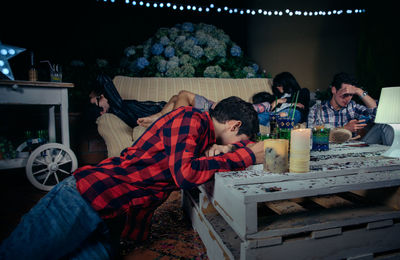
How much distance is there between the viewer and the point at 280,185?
0.79 m

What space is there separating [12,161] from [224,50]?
2756 millimetres

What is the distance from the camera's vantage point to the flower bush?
323 centimetres

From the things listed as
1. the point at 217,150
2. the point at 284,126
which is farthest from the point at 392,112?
the point at 217,150

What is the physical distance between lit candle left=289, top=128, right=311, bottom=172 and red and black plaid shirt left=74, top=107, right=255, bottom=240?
16cm

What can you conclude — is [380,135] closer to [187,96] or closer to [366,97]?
[366,97]

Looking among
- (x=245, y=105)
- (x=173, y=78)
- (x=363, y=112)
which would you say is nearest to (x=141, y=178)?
(x=245, y=105)

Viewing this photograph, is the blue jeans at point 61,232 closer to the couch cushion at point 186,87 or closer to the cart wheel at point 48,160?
the cart wheel at point 48,160

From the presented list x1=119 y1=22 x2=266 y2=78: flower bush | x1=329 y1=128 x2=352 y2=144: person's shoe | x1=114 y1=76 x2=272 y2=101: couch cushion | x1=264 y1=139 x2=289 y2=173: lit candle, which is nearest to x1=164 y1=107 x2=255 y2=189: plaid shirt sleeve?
x1=264 y1=139 x2=289 y2=173: lit candle

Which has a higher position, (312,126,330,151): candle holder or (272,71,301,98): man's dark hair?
(272,71,301,98): man's dark hair

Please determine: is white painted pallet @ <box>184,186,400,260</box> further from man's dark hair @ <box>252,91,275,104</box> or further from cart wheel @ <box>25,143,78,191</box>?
man's dark hair @ <box>252,91,275,104</box>

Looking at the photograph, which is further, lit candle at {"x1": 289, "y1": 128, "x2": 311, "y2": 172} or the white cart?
the white cart

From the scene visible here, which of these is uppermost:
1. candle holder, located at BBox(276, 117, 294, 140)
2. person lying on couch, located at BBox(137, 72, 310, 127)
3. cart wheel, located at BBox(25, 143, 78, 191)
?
person lying on couch, located at BBox(137, 72, 310, 127)

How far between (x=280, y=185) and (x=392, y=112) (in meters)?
0.74

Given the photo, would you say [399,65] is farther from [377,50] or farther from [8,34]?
[8,34]
